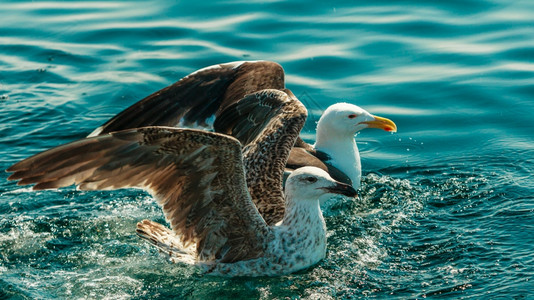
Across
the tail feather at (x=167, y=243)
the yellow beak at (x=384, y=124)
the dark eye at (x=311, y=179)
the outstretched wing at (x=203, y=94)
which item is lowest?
the tail feather at (x=167, y=243)

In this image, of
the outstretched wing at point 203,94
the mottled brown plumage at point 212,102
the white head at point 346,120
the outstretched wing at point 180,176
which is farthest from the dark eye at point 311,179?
the white head at point 346,120

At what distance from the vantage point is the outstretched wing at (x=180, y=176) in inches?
269

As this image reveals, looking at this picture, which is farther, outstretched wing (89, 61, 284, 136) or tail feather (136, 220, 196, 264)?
outstretched wing (89, 61, 284, 136)

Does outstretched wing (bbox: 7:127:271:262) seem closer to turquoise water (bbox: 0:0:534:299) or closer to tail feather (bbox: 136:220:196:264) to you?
tail feather (bbox: 136:220:196:264)

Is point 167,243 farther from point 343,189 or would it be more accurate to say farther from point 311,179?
point 343,189

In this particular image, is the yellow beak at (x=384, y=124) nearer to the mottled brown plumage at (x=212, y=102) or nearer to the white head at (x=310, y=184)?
the mottled brown plumage at (x=212, y=102)

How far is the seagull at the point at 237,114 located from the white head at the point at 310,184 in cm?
159

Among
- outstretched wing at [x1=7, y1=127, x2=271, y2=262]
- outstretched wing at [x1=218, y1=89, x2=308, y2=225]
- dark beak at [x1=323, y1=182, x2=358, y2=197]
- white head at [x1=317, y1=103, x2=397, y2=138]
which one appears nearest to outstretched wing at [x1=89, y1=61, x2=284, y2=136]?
white head at [x1=317, y1=103, x2=397, y2=138]

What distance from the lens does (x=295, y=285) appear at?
7582mm

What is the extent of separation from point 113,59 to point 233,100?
454 centimetres

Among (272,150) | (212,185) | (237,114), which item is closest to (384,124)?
(237,114)

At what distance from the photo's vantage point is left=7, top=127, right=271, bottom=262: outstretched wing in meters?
6.83

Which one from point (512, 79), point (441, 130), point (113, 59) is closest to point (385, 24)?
point (512, 79)

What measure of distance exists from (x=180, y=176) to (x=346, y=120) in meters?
3.14
